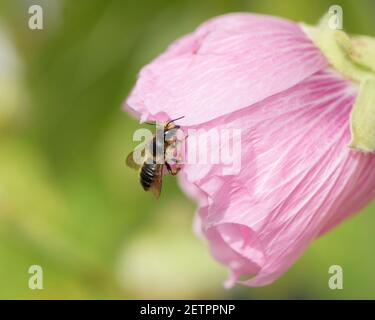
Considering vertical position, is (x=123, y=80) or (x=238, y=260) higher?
(x=123, y=80)

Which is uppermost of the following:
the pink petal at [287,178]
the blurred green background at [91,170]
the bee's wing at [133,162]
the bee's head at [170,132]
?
the blurred green background at [91,170]

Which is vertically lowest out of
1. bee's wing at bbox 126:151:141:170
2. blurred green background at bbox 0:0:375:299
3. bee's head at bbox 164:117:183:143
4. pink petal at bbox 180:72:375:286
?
pink petal at bbox 180:72:375:286

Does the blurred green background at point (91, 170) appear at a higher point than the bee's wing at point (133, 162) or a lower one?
higher

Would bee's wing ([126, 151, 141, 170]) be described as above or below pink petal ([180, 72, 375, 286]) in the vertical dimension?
above

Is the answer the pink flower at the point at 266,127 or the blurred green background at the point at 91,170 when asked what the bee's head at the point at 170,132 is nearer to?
the pink flower at the point at 266,127

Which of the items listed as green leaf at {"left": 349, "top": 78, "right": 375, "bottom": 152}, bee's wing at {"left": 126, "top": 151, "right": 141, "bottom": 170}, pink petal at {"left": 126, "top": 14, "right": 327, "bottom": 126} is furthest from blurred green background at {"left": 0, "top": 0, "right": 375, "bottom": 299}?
green leaf at {"left": 349, "top": 78, "right": 375, "bottom": 152}

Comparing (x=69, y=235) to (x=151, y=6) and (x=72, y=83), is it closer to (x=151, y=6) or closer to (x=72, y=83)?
(x=72, y=83)

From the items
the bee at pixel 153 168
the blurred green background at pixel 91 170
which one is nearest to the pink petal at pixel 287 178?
the bee at pixel 153 168

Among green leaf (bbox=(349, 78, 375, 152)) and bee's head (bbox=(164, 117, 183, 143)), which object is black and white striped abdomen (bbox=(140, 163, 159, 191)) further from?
green leaf (bbox=(349, 78, 375, 152))
